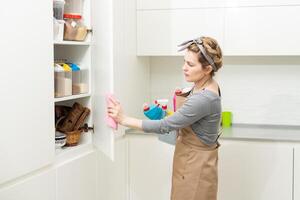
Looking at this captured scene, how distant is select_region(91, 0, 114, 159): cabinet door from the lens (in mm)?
2012

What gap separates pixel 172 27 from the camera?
2.84m

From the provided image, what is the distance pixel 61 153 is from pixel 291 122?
5.23 feet

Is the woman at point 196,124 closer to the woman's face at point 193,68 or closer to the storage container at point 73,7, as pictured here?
the woman's face at point 193,68

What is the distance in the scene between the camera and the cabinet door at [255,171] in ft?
8.32

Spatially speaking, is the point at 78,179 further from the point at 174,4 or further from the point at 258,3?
the point at 258,3

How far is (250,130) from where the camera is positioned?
111 inches

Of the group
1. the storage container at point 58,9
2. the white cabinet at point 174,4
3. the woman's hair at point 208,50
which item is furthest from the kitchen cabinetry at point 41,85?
the white cabinet at point 174,4

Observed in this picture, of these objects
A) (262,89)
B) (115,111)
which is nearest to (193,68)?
(115,111)

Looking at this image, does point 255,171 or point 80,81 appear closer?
point 80,81

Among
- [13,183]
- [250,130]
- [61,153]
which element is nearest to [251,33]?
[250,130]

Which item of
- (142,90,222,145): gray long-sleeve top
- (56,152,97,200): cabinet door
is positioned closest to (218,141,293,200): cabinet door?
(142,90,222,145): gray long-sleeve top

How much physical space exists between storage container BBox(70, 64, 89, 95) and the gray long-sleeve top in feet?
1.66

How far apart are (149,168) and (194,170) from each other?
0.78 metres

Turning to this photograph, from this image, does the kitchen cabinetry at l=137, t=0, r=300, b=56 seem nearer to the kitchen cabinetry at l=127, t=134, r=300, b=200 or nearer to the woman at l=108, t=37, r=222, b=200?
the kitchen cabinetry at l=127, t=134, r=300, b=200
